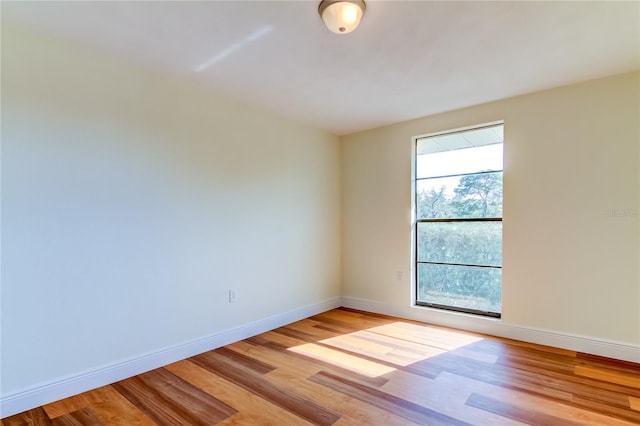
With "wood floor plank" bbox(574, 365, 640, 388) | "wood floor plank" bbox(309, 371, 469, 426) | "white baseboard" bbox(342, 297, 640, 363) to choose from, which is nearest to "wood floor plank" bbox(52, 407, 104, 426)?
"wood floor plank" bbox(309, 371, 469, 426)

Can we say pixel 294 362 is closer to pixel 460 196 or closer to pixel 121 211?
pixel 121 211

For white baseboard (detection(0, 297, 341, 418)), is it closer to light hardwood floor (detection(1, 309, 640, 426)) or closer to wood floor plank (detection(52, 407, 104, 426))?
light hardwood floor (detection(1, 309, 640, 426))

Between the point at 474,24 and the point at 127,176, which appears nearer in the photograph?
the point at 474,24

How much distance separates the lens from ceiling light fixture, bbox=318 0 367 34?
1757mm

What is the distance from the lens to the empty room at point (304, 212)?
6.59ft

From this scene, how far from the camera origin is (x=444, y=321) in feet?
11.9

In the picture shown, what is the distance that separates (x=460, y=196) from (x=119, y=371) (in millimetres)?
3592

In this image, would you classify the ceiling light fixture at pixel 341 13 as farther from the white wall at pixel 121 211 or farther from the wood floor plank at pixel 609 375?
the wood floor plank at pixel 609 375

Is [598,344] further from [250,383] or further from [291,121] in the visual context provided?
[291,121]

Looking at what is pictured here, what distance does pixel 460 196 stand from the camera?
365cm

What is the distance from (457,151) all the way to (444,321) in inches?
76.0

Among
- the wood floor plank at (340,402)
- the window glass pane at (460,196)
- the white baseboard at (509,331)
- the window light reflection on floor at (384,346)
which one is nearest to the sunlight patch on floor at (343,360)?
the window light reflection on floor at (384,346)

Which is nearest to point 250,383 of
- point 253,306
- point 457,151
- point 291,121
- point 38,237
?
point 253,306

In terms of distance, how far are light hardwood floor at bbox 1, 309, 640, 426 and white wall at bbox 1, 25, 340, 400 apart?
1.21 feet
